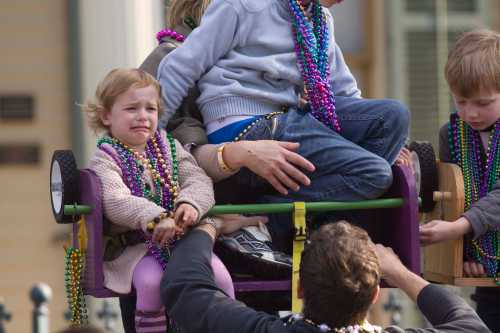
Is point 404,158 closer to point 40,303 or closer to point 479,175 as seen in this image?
point 479,175

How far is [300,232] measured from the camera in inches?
169

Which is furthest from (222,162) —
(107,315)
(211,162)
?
(107,315)

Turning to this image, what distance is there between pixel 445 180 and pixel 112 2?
3986mm

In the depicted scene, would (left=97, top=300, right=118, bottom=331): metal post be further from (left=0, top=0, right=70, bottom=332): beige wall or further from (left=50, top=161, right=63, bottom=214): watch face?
(left=50, top=161, right=63, bottom=214): watch face

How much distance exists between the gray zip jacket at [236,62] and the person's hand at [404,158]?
392 millimetres

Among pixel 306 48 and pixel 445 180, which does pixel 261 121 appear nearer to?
pixel 306 48

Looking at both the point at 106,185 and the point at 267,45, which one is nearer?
the point at 106,185

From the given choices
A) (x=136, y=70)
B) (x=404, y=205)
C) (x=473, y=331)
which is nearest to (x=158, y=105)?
(x=136, y=70)

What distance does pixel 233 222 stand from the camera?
14.5ft

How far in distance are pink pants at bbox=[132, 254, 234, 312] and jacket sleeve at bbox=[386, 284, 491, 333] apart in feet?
1.90

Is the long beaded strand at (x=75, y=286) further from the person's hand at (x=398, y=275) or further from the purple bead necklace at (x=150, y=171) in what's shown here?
the person's hand at (x=398, y=275)

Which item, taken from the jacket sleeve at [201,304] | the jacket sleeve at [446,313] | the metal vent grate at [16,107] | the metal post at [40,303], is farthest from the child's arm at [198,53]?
the metal vent grate at [16,107]

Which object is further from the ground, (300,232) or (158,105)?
(158,105)

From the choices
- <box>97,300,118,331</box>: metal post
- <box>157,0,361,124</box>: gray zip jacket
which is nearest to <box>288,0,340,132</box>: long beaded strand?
<box>157,0,361,124</box>: gray zip jacket
